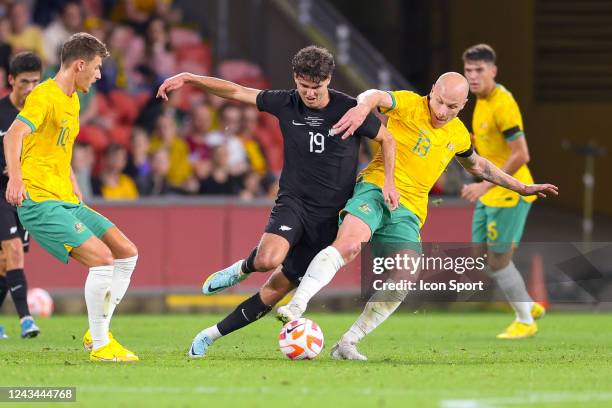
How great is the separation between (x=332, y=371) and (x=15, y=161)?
8.47 ft

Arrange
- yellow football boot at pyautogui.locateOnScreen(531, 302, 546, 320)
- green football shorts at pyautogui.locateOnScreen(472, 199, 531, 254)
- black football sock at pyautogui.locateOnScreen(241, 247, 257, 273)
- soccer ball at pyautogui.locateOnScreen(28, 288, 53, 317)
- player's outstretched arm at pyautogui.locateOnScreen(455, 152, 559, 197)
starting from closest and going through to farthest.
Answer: black football sock at pyautogui.locateOnScreen(241, 247, 257, 273)
player's outstretched arm at pyautogui.locateOnScreen(455, 152, 559, 197)
green football shorts at pyautogui.locateOnScreen(472, 199, 531, 254)
yellow football boot at pyautogui.locateOnScreen(531, 302, 546, 320)
soccer ball at pyautogui.locateOnScreen(28, 288, 53, 317)

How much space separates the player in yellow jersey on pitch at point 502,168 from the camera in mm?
13031

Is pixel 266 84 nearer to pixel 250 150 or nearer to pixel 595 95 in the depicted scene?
pixel 250 150

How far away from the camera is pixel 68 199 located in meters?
10.0

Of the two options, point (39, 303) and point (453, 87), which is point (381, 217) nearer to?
point (453, 87)

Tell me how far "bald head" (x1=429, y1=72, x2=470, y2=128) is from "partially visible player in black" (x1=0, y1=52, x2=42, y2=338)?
12.2 ft

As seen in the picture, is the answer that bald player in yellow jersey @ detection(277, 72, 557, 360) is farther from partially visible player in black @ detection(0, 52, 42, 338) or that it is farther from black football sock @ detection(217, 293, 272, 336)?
partially visible player in black @ detection(0, 52, 42, 338)

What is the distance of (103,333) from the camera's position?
32.3 ft

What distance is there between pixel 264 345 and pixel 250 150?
23.7ft

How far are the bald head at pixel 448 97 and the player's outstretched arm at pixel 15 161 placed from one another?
116 inches

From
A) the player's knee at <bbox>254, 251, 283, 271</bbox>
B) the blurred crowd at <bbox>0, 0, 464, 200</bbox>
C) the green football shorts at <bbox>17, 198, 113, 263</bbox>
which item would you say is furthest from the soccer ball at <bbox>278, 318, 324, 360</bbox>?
the blurred crowd at <bbox>0, 0, 464, 200</bbox>

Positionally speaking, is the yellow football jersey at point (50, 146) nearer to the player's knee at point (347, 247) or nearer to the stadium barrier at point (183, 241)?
the player's knee at point (347, 247)

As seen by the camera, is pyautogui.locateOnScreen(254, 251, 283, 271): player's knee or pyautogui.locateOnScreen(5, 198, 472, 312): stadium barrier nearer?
pyautogui.locateOnScreen(254, 251, 283, 271): player's knee

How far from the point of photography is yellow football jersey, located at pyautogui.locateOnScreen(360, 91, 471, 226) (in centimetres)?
1034
